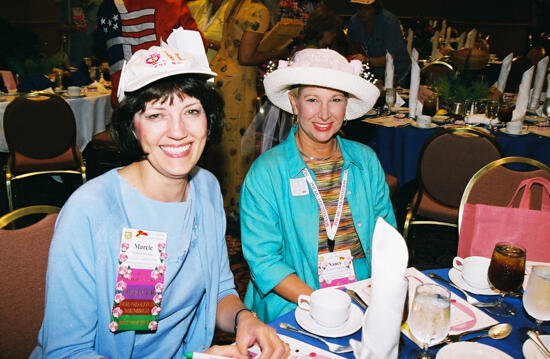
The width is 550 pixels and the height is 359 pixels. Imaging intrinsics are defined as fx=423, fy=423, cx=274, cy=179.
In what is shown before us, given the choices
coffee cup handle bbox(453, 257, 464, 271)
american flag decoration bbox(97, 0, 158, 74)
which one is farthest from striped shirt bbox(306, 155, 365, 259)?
american flag decoration bbox(97, 0, 158, 74)

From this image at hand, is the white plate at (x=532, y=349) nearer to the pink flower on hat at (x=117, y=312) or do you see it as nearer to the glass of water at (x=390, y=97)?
the pink flower on hat at (x=117, y=312)

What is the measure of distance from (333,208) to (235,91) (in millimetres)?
2416

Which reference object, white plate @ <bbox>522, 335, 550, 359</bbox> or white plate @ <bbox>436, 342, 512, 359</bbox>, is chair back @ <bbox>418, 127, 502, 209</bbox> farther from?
white plate @ <bbox>436, 342, 512, 359</bbox>

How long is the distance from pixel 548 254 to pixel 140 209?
1.55 metres

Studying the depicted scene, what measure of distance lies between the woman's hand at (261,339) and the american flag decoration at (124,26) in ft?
9.39

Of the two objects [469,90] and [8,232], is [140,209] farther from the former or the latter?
[469,90]

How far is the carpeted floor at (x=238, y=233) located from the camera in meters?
3.50

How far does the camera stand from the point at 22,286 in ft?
4.23

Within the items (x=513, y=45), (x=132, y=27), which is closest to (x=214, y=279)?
(x=132, y=27)

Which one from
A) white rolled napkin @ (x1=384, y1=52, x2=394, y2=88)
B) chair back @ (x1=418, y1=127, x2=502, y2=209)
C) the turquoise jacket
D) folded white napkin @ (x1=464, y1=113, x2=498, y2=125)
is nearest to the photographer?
the turquoise jacket

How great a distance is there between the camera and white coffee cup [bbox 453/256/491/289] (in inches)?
58.9

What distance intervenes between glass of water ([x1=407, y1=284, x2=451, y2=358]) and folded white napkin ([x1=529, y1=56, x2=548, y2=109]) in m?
4.56

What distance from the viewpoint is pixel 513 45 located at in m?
12.4

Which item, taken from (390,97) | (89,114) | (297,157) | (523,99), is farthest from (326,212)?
(89,114)
